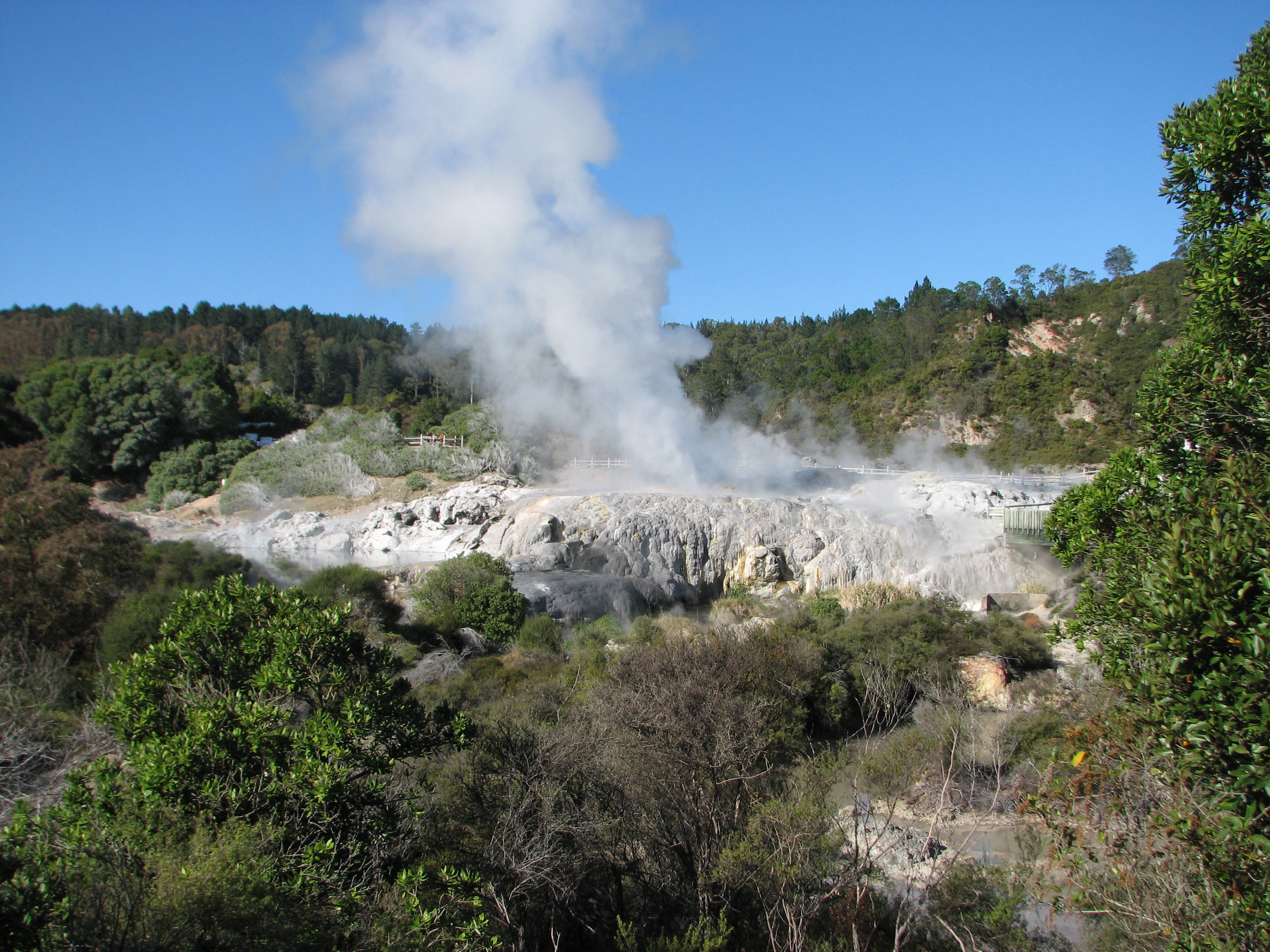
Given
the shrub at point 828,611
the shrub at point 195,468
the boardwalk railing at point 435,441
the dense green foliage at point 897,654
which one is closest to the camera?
the dense green foliage at point 897,654

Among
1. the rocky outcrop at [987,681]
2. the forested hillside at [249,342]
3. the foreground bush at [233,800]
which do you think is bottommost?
the rocky outcrop at [987,681]

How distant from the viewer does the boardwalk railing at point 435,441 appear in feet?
109

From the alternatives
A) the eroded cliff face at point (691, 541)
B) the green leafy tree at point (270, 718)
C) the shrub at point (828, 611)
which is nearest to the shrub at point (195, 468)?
the eroded cliff face at point (691, 541)

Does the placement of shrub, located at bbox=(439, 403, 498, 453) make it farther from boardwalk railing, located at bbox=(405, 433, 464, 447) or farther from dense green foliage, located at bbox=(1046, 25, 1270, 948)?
dense green foliage, located at bbox=(1046, 25, 1270, 948)

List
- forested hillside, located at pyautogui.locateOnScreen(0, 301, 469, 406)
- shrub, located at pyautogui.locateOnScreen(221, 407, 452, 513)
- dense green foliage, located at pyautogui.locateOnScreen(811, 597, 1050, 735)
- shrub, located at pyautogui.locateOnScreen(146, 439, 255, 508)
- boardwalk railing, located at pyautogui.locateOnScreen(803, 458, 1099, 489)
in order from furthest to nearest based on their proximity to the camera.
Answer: forested hillside, located at pyautogui.locateOnScreen(0, 301, 469, 406) < shrub, located at pyautogui.locateOnScreen(146, 439, 255, 508) < shrub, located at pyautogui.locateOnScreen(221, 407, 452, 513) < boardwalk railing, located at pyautogui.locateOnScreen(803, 458, 1099, 489) < dense green foliage, located at pyautogui.locateOnScreen(811, 597, 1050, 735)

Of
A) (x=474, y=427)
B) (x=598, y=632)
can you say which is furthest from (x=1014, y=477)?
(x=598, y=632)

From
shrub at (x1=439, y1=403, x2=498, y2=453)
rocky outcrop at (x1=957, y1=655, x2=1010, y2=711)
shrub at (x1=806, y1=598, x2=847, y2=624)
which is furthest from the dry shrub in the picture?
shrub at (x1=439, y1=403, x2=498, y2=453)

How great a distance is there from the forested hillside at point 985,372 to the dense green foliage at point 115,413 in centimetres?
2993

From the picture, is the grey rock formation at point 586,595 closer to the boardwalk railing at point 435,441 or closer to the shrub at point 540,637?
the shrub at point 540,637

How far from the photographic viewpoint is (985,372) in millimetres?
52344

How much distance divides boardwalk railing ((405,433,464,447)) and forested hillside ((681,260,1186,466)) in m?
21.9

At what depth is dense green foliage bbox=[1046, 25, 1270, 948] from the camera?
3.30 metres

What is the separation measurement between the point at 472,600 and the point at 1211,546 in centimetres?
1565

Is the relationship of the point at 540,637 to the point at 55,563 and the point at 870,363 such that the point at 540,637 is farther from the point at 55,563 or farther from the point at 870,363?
the point at 870,363
